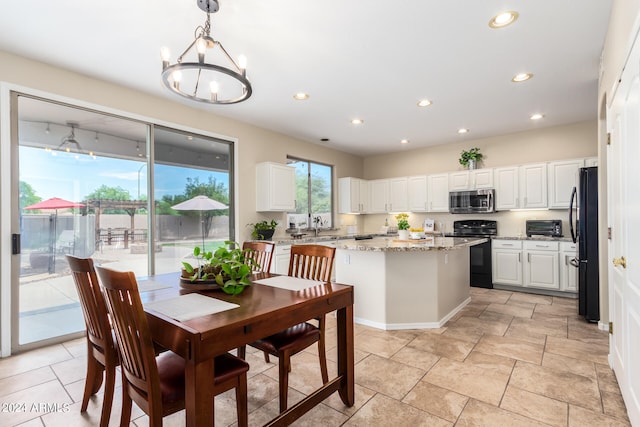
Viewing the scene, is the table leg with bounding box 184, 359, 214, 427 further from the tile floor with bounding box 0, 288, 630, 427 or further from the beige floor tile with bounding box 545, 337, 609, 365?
the beige floor tile with bounding box 545, 337, 609, 365

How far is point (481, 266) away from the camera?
18.0ft

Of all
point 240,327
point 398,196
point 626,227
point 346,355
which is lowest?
point 346,355

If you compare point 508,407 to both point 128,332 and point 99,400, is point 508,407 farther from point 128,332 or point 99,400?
point 99,400

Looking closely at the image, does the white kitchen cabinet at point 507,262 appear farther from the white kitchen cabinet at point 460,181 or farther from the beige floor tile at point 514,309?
the white kitchen cabinet at point 460,181

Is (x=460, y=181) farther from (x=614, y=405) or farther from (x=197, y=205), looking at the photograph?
(x=197, y=205)

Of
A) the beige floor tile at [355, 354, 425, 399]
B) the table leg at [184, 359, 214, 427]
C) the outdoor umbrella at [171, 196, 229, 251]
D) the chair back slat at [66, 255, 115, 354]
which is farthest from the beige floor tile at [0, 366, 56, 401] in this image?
the beige floor tile at [355, 354, 425, 399]

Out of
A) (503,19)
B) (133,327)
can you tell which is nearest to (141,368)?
(133,327)

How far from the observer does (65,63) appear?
3064 mm

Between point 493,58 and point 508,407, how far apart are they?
2.91 m

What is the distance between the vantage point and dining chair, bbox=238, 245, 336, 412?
1.93 metres

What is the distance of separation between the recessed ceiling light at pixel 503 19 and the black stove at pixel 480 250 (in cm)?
373

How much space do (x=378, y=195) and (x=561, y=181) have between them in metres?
3.25

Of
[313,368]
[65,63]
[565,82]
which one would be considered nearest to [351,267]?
[313,368]

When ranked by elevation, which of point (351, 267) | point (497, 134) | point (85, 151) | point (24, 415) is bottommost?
point (24, 415)
